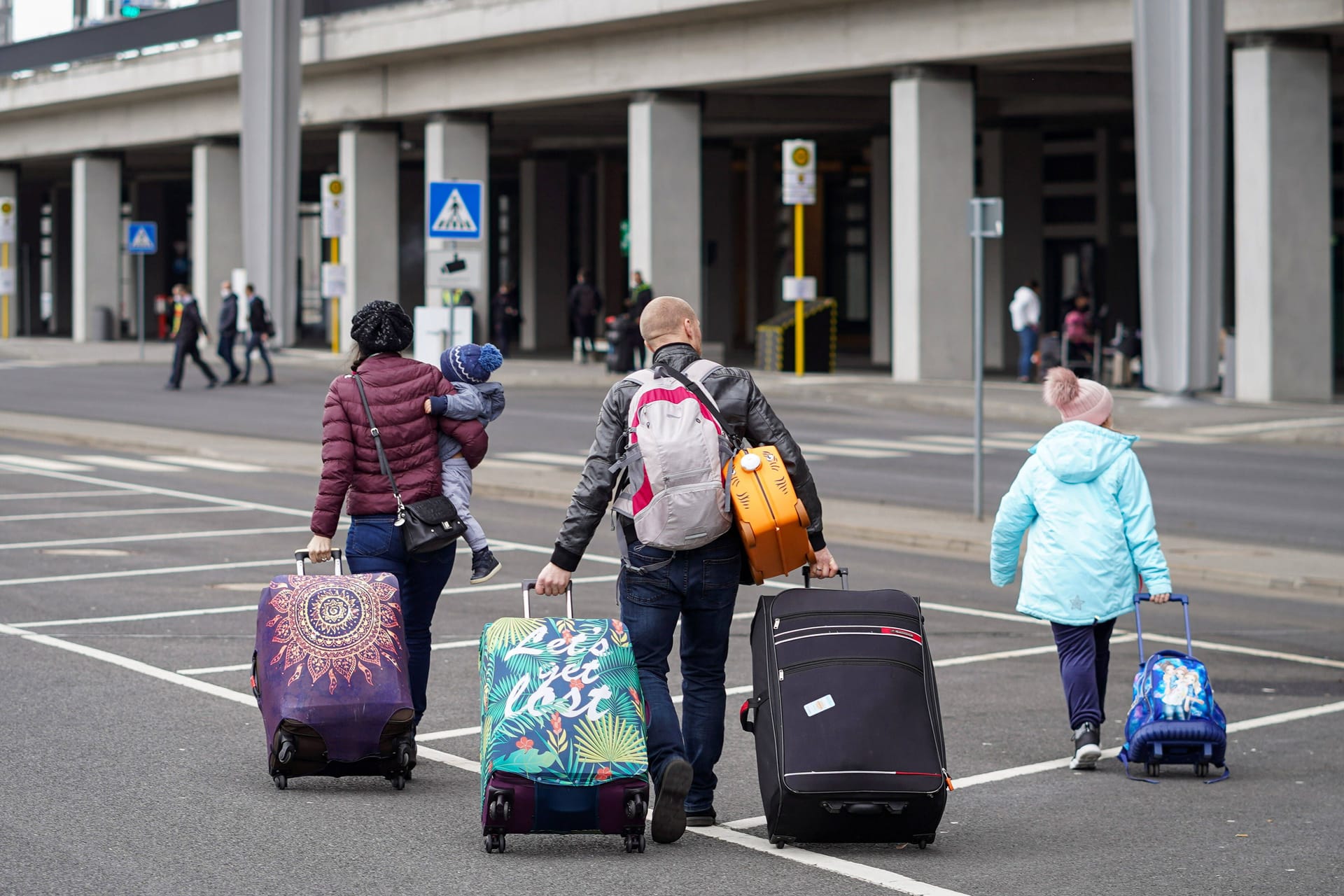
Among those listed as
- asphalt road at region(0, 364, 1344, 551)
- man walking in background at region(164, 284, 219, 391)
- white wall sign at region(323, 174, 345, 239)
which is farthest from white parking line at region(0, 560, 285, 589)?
white wall sign at region(323, 174, 345, 239)

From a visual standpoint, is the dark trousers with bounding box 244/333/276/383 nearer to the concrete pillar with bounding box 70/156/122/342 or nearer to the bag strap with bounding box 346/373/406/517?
the concrete pillar with bounding box 70/156/122/342

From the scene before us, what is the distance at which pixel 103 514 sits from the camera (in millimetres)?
16875

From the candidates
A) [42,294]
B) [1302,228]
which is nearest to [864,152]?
[1302,228]

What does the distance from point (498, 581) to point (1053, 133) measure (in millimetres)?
32859

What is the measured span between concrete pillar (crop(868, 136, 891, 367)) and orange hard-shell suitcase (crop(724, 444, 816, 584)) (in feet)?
125

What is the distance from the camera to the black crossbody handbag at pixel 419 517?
7.32 m

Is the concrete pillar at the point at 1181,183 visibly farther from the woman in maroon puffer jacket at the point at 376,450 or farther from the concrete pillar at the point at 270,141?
the woman in maroon puffer jacket at the point at 376,450

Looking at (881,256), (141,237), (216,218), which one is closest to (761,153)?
(881,256)

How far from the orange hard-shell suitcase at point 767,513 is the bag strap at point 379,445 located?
5.39 ft

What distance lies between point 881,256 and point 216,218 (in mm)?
17532

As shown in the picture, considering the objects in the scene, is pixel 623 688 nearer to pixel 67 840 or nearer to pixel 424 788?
pixel 424 788

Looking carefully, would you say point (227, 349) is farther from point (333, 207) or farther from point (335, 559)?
point (335, 559)

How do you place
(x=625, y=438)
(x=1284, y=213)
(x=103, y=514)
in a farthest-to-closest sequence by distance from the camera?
(x=1284, y=213) < (x=103, y=514) < (x=625, y=438)

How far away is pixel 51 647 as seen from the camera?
10.2 m
